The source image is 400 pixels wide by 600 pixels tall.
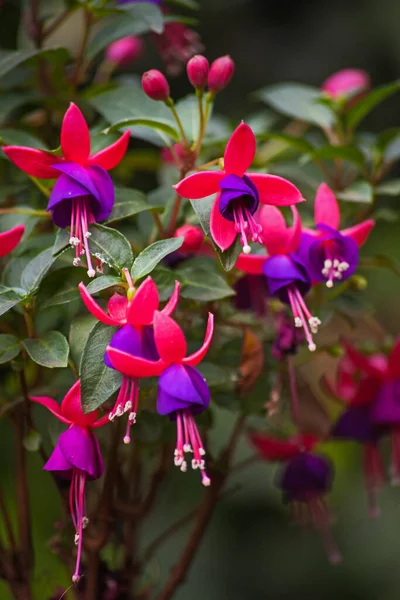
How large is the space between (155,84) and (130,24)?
0.28 meters

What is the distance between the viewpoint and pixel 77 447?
631 mm

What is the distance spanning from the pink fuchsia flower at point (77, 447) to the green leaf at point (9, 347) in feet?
0.18

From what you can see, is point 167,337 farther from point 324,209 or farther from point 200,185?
point 324,209

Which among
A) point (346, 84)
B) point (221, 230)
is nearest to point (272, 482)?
point (346, 84)

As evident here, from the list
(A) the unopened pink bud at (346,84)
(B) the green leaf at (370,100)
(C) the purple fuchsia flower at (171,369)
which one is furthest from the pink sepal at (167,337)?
(A) the unopened pink bud at (346,84)

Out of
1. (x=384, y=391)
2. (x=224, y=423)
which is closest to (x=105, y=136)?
(x=384, y=391)

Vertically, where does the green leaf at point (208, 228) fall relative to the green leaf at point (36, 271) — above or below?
above

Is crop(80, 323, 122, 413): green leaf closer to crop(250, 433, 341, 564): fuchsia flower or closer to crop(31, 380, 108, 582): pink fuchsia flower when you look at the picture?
crop(31, 380, 108, 582): pink fuchsia flower

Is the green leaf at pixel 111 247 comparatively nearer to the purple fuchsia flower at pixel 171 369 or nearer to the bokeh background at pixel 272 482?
the purple fuchsia flower at pixel 171 369

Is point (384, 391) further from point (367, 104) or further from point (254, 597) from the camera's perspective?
point (254, 597)

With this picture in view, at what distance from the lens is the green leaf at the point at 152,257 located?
0.62 meters

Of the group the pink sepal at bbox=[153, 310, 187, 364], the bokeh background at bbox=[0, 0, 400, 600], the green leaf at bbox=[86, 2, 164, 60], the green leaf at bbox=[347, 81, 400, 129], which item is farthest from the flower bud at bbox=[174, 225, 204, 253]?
the bokeh background at bbox=[0, 0, 400, 600]

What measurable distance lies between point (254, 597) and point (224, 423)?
1.35 ft

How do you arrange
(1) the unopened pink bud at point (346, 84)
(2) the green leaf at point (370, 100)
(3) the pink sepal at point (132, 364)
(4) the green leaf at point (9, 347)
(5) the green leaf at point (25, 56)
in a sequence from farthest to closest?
(1) the unopened pink bud at point (346, 84) < (2) the green leaf at point (370, 100) < (5) the green leaf at point (25, 56) < (4) the green leaf at point (9, 347) < (3) the pink sepal at point (132, 364)
